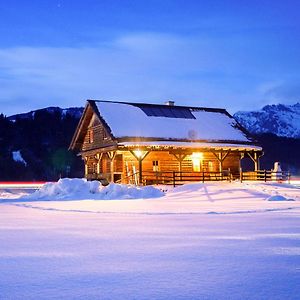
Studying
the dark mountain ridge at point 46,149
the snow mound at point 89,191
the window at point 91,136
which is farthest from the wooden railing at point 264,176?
the dark mountain ridge at point 46,149

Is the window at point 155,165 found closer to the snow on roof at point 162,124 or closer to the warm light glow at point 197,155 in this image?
the snow on roof at point 162,124

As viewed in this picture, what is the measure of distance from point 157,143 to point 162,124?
10.2 ft

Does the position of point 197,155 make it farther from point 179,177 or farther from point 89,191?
point 89,191

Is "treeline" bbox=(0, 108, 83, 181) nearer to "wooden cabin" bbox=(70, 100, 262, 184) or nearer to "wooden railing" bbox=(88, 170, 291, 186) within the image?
"wooden cabin" bbox=(70, 100, 262, 184)

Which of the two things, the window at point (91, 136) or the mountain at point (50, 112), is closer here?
the window at point (91, 136)

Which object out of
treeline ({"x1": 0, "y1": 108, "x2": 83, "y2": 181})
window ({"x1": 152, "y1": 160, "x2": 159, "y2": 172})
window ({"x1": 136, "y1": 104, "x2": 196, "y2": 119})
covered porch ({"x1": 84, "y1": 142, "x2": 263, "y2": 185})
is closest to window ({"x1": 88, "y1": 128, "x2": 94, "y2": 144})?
covered porch ({"x1": 84, "y1": 142, "x2": 263, "y2": 185})

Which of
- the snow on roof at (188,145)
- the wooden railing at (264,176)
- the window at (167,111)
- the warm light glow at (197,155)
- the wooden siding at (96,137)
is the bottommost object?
the wooden railing at (264,176)

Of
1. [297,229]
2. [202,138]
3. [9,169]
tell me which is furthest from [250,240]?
[9,169]

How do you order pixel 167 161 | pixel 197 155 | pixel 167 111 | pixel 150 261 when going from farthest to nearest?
1. pixel 167 111
2. pixel 197 155
3. pixel 167 161
4. pixel 150 261

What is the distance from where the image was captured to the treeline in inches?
2810

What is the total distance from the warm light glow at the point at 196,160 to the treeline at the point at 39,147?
40.4 metres

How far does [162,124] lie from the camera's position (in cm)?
3425

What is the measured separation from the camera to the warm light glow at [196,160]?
1363 inches

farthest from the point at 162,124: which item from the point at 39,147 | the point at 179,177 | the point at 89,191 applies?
the point at 39,147
